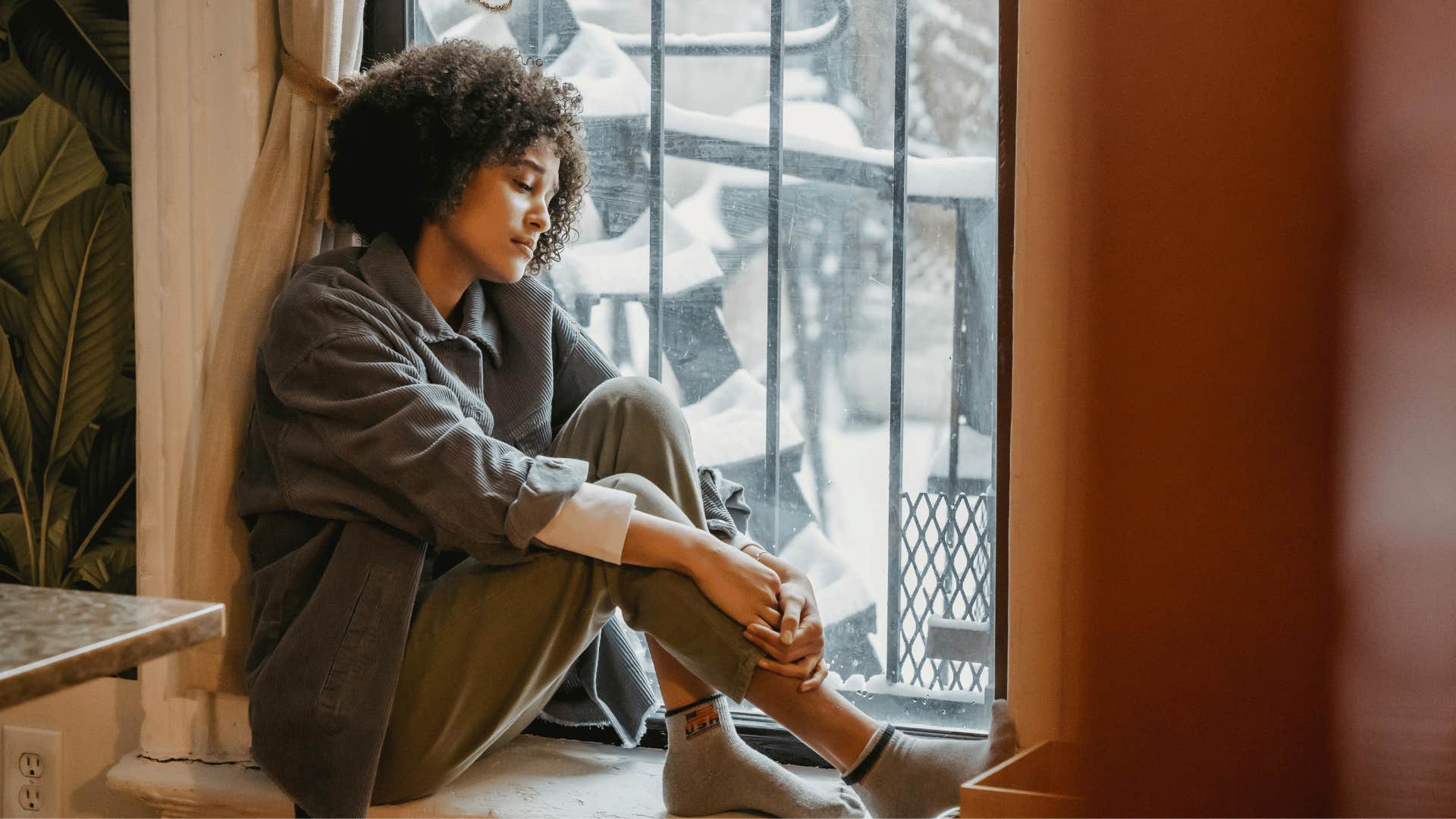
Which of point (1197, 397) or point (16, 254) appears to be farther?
point (16, 254)

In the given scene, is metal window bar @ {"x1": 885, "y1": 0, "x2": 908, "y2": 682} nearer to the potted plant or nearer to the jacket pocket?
the jacket pocket

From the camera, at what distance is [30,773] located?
1606mm

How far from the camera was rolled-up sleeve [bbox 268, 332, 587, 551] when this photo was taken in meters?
1.18

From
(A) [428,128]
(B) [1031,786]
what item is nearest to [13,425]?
(A) [428,128]

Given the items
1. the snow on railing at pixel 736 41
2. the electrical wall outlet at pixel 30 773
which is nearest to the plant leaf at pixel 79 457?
the electrical wall outlet at pixel 30 773

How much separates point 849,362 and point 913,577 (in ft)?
0.98

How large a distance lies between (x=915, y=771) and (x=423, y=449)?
62 cm

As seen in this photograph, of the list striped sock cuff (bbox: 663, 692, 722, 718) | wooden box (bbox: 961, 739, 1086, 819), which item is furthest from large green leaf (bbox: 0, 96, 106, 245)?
wooden box (bbox: 961, 739, 1086, 819)

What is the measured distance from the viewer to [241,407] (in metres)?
1.39

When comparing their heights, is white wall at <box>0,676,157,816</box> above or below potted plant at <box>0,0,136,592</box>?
below

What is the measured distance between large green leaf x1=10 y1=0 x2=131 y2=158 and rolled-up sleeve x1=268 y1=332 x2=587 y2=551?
0.61m

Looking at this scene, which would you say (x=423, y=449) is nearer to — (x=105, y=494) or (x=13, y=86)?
(x=105, y=494)

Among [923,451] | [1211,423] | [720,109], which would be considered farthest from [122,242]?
[1211,423]

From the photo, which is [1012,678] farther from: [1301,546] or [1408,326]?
[1408,326]
